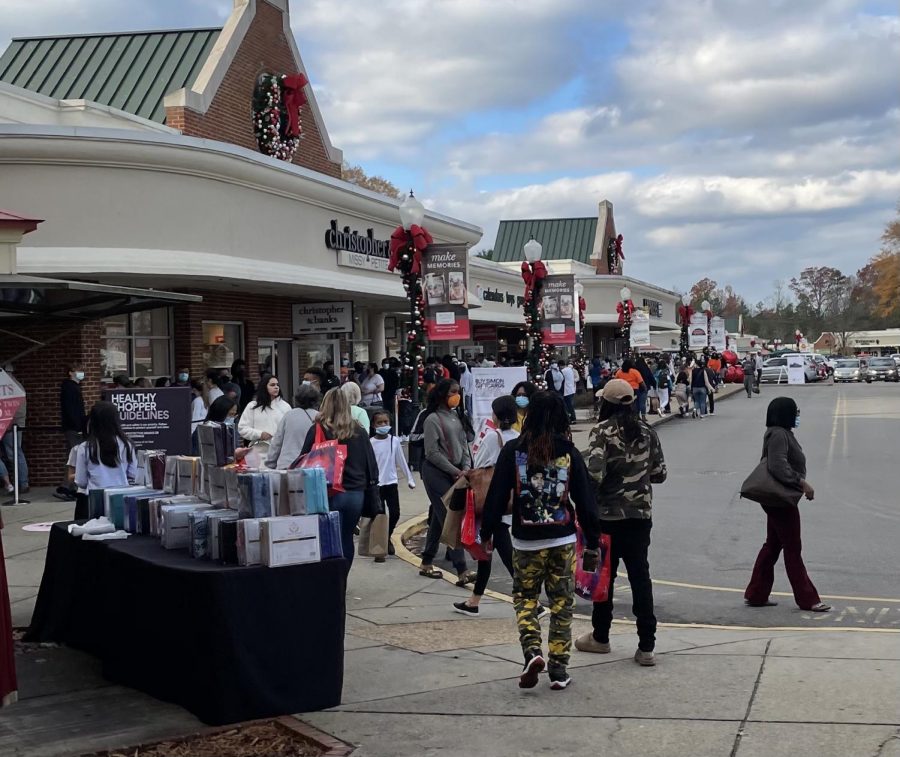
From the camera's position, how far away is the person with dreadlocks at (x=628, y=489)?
684cm

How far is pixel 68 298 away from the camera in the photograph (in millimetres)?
10438

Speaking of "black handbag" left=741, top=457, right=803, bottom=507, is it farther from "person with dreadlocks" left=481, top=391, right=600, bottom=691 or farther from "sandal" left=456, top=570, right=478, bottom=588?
"person with dreadlocks" left=481, top=391, right=600, bottom=691

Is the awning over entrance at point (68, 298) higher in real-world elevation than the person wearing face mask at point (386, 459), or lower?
higher

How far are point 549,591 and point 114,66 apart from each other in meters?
22.8

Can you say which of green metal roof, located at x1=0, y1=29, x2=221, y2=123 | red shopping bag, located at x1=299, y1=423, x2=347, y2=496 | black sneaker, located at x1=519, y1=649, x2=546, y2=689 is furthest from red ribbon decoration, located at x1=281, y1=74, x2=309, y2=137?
black sneaker, located at x1=519, y1=649, x2=546, y2=689

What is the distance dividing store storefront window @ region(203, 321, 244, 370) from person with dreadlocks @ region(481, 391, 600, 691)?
47.7ft

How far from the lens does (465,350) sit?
39.2 meters

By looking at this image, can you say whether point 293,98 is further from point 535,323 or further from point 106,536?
point 106,536

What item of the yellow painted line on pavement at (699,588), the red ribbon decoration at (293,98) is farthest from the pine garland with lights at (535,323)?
the yellow painted line on pavement at (699,588)

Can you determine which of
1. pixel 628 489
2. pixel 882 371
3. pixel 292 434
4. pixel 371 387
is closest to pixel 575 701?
pixel 628 489

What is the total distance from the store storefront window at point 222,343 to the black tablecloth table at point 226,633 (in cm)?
1386

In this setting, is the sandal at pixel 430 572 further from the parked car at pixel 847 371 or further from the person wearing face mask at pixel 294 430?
the parked car at pixel 847 371

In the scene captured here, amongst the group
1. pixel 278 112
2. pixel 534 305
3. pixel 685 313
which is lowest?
pixel 534 305

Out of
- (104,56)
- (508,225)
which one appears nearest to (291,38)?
(104,56)
